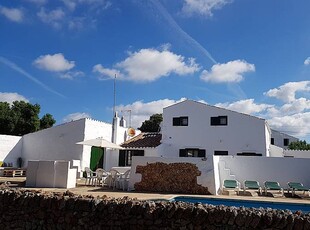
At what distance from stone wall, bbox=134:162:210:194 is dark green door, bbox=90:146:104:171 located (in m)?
9.56

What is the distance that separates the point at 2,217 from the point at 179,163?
34.2ft

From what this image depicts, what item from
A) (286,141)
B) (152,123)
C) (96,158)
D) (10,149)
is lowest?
(96,158)

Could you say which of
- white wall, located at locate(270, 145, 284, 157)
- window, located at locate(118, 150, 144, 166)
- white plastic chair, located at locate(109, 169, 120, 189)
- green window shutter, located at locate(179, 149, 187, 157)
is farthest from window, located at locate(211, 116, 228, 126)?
white plastic chair, located at locate(109, 169, 120, 189)

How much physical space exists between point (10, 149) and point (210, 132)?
17.6m

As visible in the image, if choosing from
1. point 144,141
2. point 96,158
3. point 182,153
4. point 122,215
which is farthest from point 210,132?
point 122,215

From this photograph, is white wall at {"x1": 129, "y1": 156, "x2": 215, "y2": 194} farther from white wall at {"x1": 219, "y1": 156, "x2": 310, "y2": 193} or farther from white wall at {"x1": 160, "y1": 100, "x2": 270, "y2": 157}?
white wall at {"x1": 160, "y1": 100, "x2": 270, "y2": 157}

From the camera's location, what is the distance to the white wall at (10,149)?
1062 inches

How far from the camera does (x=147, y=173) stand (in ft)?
57.7

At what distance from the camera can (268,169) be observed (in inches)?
781

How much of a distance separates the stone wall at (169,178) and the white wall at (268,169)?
9.18 ft

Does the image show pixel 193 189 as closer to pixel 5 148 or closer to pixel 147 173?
pixel 147 173

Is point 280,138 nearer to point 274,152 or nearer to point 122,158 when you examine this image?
point 274,152

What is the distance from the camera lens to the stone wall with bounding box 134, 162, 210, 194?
1708cm

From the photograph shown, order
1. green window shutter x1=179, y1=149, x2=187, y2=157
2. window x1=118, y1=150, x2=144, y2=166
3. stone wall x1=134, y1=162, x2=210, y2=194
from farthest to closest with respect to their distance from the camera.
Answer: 1. window x1=118, y1=150, x2=144, y2=166
2. green window shutter x1=179, y1=149, x2=187, y2=157
3. stone wall x1=134, y1=162, x2=210, y2=194
